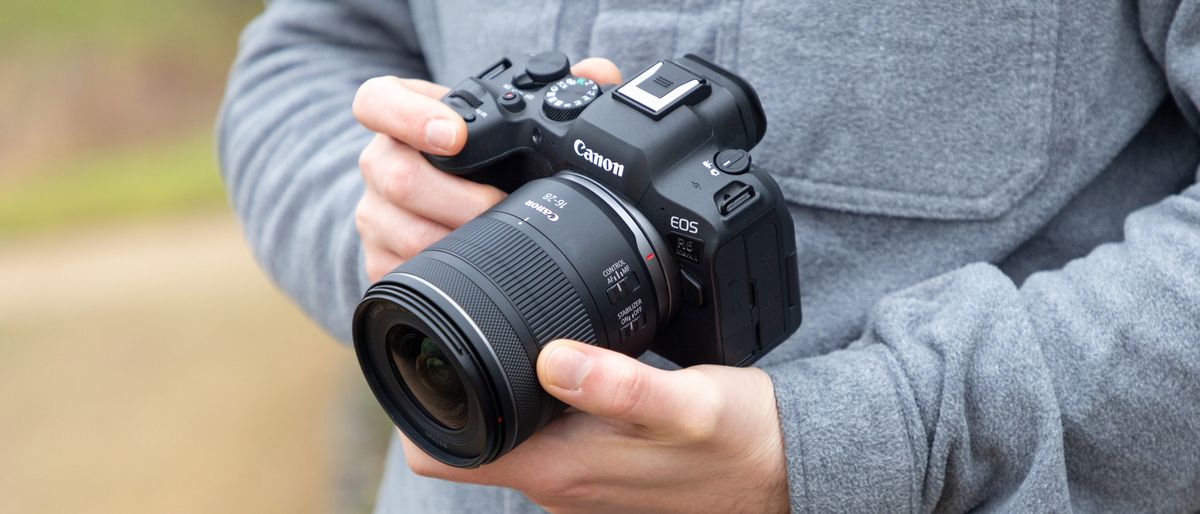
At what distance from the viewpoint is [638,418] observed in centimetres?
88

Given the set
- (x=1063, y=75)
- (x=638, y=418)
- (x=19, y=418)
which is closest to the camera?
(x=638, y=418)

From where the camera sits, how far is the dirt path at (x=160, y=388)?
3.13 m

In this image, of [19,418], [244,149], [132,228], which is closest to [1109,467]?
[244,149]

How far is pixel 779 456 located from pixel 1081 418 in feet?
0.83

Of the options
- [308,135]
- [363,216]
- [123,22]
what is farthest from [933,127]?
[123,22]

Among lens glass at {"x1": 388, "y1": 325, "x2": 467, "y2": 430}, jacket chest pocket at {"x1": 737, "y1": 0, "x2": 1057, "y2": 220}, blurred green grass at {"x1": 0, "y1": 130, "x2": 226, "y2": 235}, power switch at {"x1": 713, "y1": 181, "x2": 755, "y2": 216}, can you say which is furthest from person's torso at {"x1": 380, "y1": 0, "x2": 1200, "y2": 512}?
blurred green grass at {"x1": 0, "y1": 130, "x2": 226, "y2": 235}

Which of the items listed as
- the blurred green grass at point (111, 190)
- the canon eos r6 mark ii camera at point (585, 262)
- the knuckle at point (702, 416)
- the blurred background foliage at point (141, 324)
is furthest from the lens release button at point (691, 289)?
the blurred green grass at point (111, 190)

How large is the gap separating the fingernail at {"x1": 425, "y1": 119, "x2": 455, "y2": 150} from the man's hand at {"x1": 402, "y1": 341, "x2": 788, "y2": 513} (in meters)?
0.25

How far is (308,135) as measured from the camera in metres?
1.35

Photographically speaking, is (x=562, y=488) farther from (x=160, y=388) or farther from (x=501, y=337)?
(x=160, y=388)

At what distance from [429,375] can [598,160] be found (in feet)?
0.79

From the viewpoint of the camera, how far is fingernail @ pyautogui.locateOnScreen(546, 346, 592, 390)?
85 centimetres

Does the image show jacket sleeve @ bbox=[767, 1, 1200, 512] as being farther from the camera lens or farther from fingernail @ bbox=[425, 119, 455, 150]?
fingernail @ bbox=[425, 119, 455, 150]

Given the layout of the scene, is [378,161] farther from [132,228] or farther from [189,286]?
[132,228]
